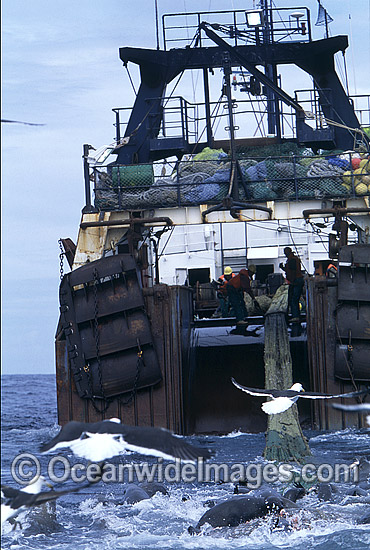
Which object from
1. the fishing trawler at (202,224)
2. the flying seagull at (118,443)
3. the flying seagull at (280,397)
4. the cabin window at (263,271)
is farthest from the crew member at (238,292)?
the flying seagull at (118,443)

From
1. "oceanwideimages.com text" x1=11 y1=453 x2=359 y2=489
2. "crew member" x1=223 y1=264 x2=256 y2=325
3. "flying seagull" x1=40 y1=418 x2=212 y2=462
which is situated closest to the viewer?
"flying seagull" x1=40 y1=418 x2=212 y2=462

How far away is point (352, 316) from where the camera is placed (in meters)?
16.5

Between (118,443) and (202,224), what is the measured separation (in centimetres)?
1154

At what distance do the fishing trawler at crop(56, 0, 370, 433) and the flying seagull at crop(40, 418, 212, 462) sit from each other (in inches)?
283

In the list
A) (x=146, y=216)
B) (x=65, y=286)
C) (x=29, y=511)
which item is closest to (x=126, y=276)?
(x=65, y=286)

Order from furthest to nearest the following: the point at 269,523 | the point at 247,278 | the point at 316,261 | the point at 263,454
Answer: the point at 316,261
the point at 247,278
the point at 263,454
the point at 269,523

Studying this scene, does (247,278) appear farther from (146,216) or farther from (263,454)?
(263,454)

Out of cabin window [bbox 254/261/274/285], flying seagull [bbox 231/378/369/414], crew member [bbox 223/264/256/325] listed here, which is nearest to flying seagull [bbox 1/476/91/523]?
flying seagull [bbox 231/378/369/414]

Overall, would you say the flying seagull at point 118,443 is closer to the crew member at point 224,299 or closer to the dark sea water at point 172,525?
the dark sea water at point 172,525

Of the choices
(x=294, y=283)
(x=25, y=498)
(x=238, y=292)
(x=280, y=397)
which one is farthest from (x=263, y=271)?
(x=25, y=498)

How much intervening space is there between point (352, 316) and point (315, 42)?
25.0 ft

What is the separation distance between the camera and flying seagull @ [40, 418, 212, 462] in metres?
8.75

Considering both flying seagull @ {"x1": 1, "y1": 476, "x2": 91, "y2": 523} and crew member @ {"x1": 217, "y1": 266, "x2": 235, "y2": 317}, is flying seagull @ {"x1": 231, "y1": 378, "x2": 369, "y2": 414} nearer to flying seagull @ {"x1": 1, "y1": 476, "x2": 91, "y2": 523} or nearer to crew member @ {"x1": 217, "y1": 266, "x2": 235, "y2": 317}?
flying seagull @ {"x1": 1, "y1": 476, "x2": 91, "y2": 523}

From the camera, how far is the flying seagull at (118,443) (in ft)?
28.7
